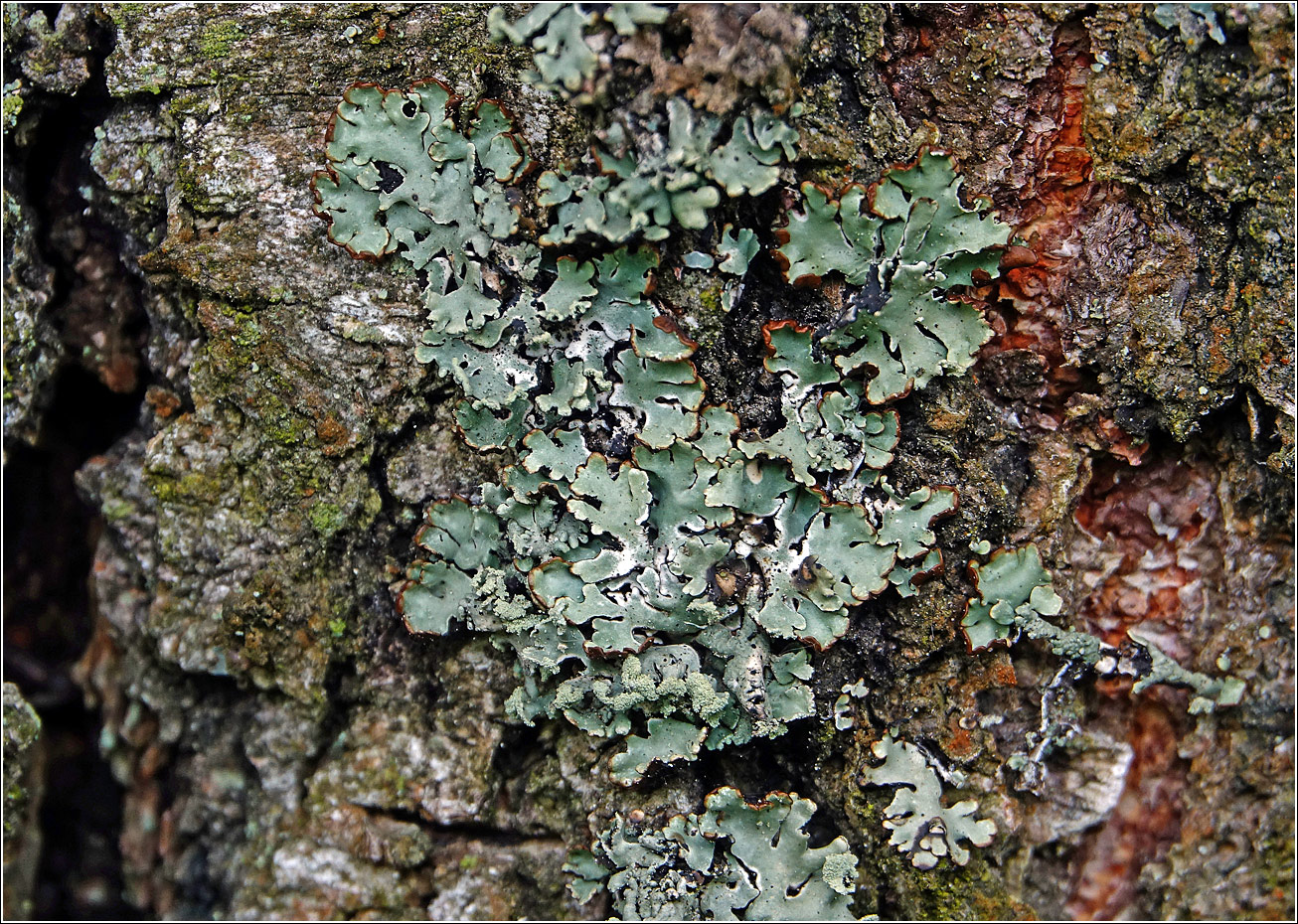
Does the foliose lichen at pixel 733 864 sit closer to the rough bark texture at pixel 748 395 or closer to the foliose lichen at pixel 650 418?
the rough bark texture at pixel 748 395

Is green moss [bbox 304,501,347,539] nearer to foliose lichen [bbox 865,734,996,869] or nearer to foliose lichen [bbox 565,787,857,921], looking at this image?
foliose lichen [bbox 565,787,857,921]

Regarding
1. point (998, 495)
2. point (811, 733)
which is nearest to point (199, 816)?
point (811, 733)

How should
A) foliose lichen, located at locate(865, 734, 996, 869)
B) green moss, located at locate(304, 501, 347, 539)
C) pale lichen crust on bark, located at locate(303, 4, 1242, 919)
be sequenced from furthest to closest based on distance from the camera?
1. green moss, located at locate(304, 501, 347, 539)
2. foliose lichen, located at locate(865, 734, 996, 869)
3. pale lichen crust on bark, located at locate(303, 4, 1242, 919)

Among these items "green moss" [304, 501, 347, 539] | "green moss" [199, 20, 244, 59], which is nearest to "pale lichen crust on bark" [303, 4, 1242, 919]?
"green moss" [304, 501, 347, 539]

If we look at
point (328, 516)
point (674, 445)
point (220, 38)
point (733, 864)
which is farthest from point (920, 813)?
point (220, 38)

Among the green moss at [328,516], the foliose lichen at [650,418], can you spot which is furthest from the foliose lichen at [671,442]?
the green moss at [328,516]

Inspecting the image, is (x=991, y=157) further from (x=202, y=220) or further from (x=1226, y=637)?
(x=202, y=220)
